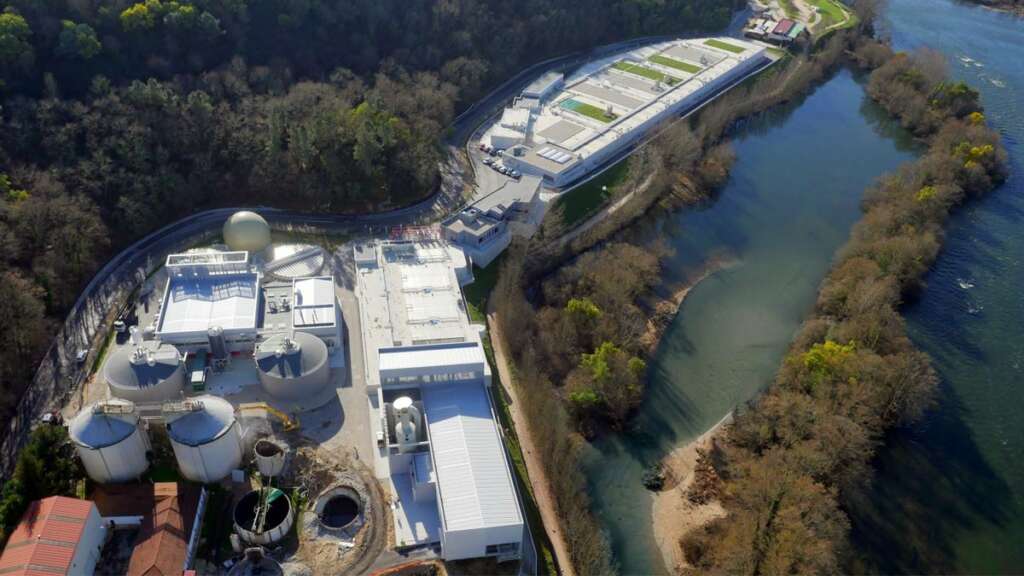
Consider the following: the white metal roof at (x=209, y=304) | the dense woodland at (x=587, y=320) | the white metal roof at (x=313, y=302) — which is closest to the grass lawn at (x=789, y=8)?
the dense woodland at (x=587, y=320)

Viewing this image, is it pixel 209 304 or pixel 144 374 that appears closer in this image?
pixel 144 374

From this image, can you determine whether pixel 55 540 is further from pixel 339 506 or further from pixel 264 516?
pixel 339 506

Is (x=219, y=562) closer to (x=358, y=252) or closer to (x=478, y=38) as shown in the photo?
(x=358, y=252)

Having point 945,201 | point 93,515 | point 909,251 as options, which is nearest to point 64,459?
point 93,515

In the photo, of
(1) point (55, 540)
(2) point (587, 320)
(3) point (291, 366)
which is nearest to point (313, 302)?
(3) point (291, 366)

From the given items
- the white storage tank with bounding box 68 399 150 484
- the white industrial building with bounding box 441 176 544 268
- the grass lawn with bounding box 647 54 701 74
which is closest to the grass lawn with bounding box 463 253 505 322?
the white industrial building with bounding box 441 176 544 268

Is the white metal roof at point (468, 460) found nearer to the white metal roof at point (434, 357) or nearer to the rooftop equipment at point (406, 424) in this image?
the rooftop equipment at point (406, 424)
